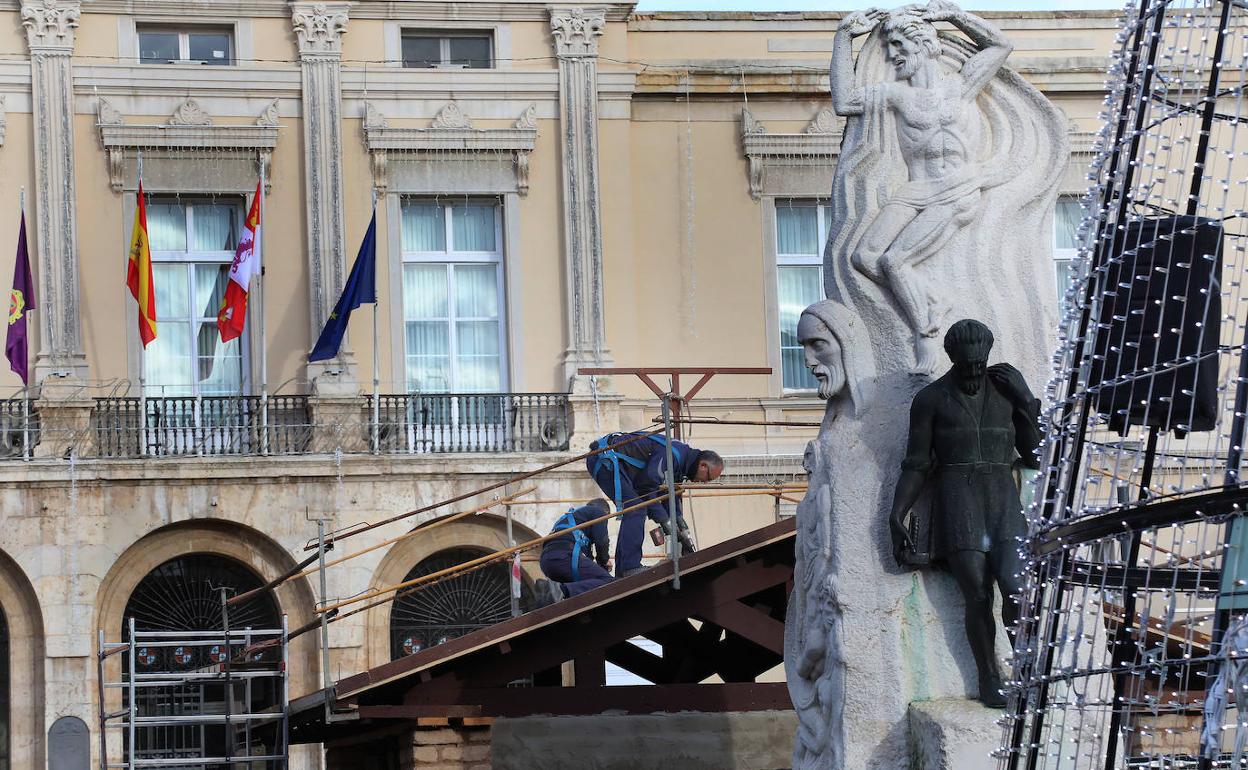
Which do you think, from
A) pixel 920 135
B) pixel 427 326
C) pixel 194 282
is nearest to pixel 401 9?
pixel 427 326

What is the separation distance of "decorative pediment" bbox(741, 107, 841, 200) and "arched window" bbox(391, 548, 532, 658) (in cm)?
533

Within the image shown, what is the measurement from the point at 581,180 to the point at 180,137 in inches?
172

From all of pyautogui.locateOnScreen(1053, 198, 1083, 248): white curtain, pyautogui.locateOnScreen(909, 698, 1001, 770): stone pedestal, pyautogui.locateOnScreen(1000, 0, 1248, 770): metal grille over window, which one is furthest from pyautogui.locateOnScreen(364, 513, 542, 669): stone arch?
pyautogui.locateOnScreen(1000, 0, 1248, 770): metal grille over window

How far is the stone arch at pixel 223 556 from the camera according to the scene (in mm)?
24703

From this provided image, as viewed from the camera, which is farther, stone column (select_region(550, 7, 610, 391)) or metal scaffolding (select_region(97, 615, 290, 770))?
stone column (select_region(550, 7, 610, 391))

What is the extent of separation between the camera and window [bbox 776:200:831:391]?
2723 centimetres

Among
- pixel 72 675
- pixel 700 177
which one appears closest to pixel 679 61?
pixel 700 177

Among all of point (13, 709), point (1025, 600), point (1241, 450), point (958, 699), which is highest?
point (1241, 450)

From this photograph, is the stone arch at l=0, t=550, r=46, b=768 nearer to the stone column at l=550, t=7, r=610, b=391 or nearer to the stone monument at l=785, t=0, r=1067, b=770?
the stone column at l=550, t=7, r=610, b=391

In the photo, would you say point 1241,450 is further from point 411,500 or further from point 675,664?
point 411,500

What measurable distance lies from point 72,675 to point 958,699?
53.5ft

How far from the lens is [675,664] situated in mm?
16969

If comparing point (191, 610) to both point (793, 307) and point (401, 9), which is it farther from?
point (793, 307)

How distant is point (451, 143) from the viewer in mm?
26547
